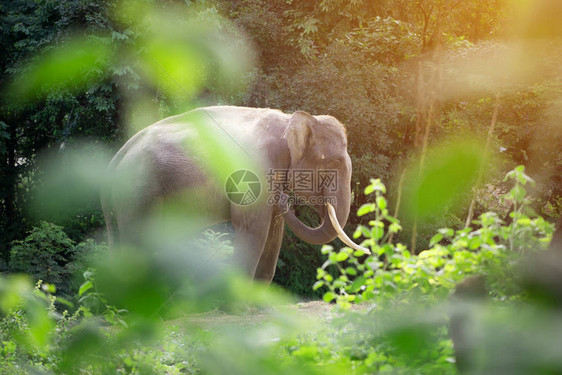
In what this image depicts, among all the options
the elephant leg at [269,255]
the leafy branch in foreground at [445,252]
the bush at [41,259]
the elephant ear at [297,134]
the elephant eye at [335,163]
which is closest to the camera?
the leafy branch in foreground at [445,252]

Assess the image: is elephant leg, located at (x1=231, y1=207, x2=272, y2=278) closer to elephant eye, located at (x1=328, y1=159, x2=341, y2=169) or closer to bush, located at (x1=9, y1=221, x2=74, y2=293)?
elephant eye, located at (x1=328, y1=159, x2=341, y2=169)

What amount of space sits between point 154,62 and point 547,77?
1028 centimetres

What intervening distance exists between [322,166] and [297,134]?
1.18 feet

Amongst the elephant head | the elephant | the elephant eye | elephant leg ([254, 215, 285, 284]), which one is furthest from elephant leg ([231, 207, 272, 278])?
the elephant eye

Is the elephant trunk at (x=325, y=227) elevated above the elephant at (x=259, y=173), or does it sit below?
below

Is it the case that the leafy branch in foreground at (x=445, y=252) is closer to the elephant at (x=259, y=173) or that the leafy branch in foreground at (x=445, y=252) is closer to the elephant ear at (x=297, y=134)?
the elephant at (x=259, y=173)

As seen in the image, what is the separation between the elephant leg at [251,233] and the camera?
5656 mm

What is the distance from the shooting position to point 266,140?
5.81 m

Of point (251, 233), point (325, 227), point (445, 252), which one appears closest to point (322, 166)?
point (325, 227)

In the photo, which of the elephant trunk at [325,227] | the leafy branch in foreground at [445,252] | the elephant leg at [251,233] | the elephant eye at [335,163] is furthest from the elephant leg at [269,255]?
the leafy branch in foreground at [445,252]

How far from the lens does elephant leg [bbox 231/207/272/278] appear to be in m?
5.66

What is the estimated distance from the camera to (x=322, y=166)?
5.95 m

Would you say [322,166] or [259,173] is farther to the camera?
[322,166]

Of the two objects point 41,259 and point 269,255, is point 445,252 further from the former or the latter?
point 41,259
